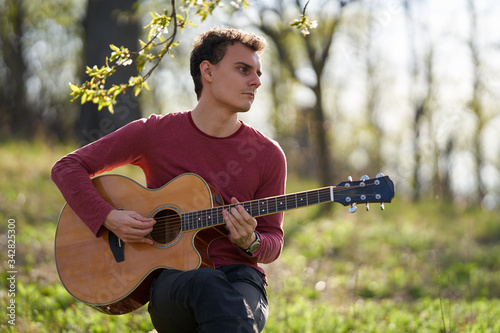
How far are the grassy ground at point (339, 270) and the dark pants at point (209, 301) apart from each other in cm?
129

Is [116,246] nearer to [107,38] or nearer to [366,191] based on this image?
[366,191]

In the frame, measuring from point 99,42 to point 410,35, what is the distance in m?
13.5

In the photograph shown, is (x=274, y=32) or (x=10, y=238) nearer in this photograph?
(x=10, y=238)

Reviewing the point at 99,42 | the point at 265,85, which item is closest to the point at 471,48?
the point at 265,85

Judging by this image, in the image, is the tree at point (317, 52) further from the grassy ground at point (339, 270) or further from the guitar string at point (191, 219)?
the guitar string at point (191, 219)

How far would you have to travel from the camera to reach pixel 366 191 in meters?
2.78

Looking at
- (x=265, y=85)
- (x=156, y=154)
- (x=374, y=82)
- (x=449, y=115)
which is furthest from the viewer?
(x=374, y=82)

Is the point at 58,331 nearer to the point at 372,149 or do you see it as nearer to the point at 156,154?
the point at 156,154

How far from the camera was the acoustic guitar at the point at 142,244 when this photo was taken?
3.00 metres

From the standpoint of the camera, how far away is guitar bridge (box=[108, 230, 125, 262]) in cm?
318

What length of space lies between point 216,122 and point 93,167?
0.77m

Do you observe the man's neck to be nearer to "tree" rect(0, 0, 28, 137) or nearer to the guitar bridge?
the guitar bridge

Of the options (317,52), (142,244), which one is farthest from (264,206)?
(317,52)

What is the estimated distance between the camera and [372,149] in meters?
25.2
